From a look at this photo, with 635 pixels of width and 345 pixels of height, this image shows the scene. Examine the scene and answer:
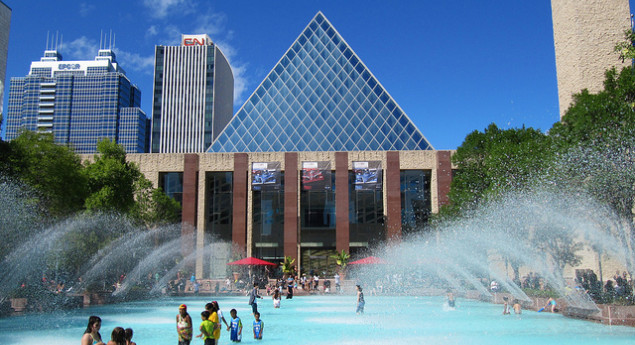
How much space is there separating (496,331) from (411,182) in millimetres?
33361

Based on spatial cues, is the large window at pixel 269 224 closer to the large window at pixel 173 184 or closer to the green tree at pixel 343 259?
the green tree at pixel 343 259

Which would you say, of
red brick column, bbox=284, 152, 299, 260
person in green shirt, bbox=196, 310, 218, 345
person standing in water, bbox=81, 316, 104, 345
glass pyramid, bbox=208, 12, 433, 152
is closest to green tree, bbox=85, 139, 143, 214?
red brick column, bbox=284, 152, 299, 260

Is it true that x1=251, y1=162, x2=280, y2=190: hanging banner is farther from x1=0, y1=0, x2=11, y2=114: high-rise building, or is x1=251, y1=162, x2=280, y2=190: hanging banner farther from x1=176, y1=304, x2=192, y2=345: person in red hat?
x1=176, y1=304, x2=192, y2=345: person in red hat

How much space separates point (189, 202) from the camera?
47.2 m

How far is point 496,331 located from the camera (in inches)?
609

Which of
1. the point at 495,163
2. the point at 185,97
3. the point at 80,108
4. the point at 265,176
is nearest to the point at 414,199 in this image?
the point at 265,176

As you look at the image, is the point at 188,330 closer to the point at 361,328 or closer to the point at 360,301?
the point at 361,328

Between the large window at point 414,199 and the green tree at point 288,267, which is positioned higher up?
the large window at point 414,199

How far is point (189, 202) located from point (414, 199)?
19.7m

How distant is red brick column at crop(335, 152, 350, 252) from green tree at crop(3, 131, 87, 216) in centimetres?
2384

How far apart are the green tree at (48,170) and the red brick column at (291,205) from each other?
71.4ft

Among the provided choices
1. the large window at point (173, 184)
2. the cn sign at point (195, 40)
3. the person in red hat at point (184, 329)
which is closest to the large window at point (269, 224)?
the large window at point (173, 184)

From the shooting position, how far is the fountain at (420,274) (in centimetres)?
1541

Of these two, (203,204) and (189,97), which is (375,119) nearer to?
(203,204)
